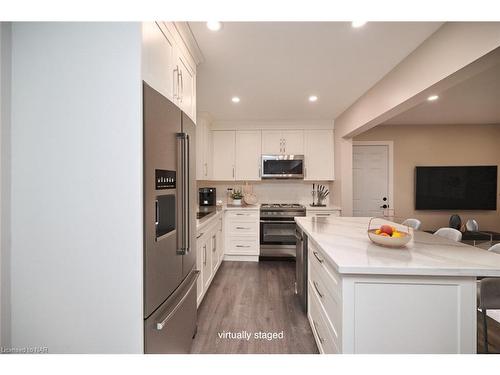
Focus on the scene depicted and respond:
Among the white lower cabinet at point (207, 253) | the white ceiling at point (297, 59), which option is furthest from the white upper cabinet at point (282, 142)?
the white lower cabinet at point (207, 253)

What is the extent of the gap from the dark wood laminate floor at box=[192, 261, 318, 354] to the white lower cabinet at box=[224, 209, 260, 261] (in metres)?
0.45

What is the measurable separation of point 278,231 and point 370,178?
2.19 metres

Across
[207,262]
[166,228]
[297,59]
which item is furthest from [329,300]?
[297,59]

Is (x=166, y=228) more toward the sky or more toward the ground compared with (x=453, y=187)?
more toward the ground

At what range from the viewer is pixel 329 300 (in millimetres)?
1386

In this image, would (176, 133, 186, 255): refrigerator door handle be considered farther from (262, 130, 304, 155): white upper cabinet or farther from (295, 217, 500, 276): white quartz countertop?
(262, 130, 304, 155): white upper cabinet

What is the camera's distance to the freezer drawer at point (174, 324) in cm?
119

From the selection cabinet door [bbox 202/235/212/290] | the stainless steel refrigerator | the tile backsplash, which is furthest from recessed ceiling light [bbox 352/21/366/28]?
the tile backsplash

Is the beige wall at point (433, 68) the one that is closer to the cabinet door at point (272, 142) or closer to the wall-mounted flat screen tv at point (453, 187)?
the cabinet door at point (272, 142)

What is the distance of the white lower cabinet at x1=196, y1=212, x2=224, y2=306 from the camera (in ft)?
7.73

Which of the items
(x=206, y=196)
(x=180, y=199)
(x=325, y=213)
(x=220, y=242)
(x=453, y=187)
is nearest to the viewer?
(x=180, y=199)

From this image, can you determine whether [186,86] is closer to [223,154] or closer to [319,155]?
[223,154]

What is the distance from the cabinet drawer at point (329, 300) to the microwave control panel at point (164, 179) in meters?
1.10
